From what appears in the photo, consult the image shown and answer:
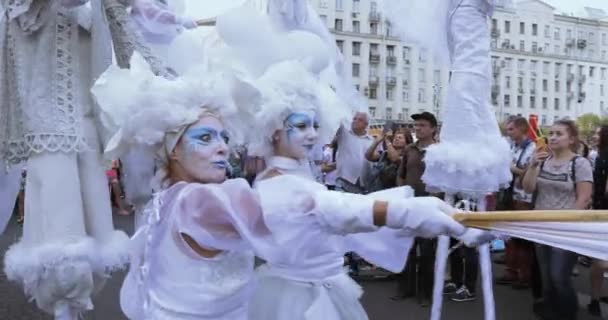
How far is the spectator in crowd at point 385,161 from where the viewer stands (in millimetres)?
7148

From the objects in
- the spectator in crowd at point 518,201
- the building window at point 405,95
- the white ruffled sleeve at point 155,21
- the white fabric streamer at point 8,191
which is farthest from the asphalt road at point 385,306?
the building window at point 405,95

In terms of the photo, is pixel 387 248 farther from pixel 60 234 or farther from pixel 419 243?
pixel 419 243

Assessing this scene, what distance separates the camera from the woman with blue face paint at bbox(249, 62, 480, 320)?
2240mm

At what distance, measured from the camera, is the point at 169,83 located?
2504 millimetres

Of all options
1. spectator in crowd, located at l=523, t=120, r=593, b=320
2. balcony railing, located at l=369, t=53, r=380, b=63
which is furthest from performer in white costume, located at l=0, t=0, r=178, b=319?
balcony railing, located at l=369, t=53, r=380, b=63

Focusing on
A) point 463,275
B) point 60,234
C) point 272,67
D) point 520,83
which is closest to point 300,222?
point 272,67

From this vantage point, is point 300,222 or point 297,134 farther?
point 297,134

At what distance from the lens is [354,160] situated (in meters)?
6.91

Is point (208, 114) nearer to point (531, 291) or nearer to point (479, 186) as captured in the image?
point (479, 186)

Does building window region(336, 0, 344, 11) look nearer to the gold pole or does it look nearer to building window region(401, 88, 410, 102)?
building window region(401, 88, 410, 102)

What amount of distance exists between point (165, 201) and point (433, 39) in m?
2.37

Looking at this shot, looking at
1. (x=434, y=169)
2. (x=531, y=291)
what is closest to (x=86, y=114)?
(x=434, y=169)

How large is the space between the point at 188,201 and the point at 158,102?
367 millimetres

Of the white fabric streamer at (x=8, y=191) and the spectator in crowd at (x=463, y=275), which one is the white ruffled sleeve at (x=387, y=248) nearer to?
the white fabric streamer at (x=8, y=191)
